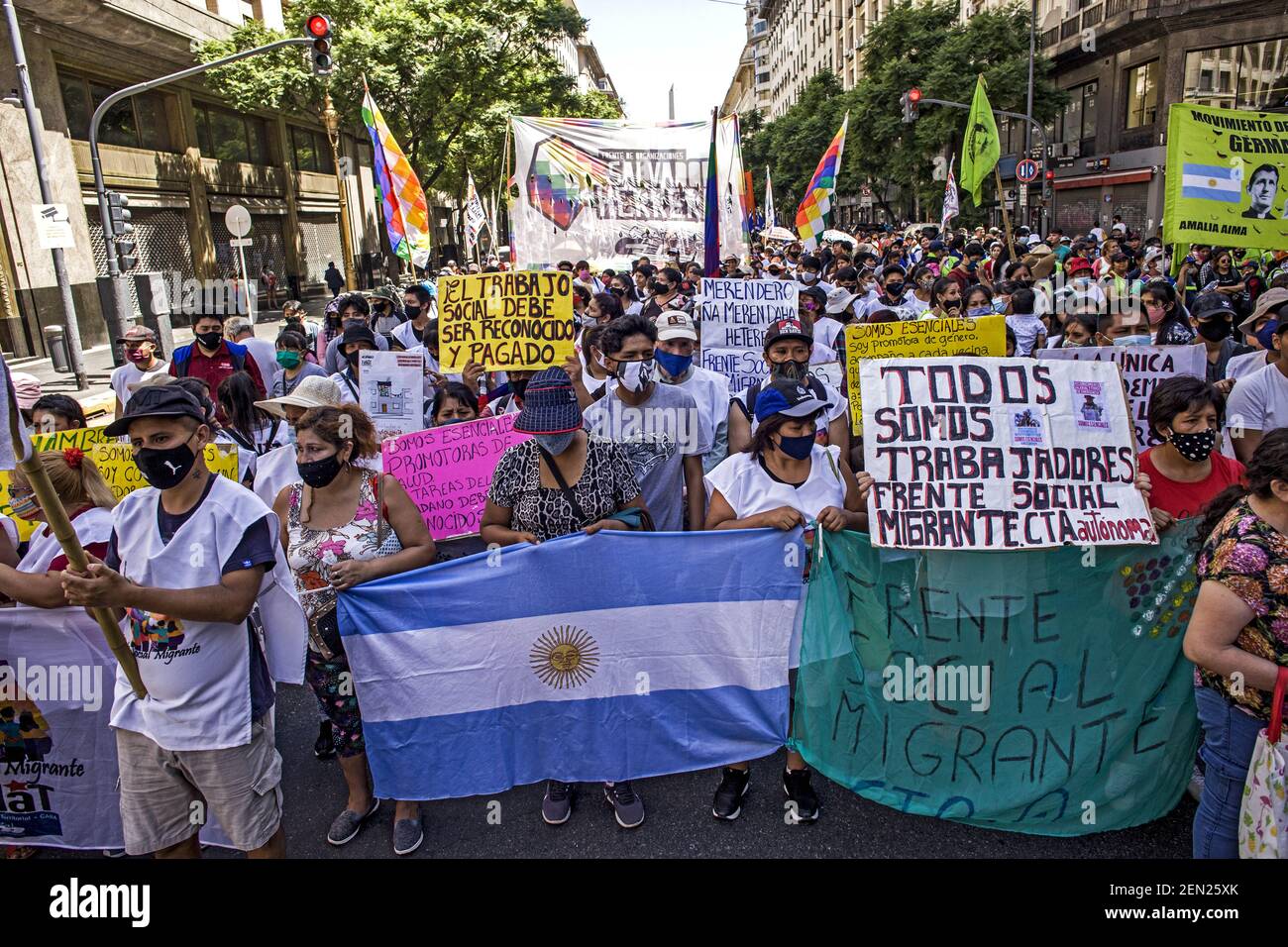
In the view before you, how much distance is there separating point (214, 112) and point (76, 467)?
31.1m

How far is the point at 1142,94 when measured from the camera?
107 feet

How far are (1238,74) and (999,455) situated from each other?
35879 mm

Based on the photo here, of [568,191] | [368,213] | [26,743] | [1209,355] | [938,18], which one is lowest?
[26,743]

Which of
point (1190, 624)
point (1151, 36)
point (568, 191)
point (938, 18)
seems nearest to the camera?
point (1190, 624)

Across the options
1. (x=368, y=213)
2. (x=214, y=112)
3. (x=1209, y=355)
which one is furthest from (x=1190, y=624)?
(x=368, y=213)

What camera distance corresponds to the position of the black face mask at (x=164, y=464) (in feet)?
8.79

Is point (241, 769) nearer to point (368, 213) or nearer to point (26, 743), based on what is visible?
point (26, 743)

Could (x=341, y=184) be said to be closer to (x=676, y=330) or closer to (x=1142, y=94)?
(x=676, y=330)

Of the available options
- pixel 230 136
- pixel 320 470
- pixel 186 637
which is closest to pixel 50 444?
pixel 320 470

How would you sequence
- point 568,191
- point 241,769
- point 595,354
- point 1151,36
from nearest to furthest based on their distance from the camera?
point 241,769 → point 595,354 → point 568,191 → point 1151,36

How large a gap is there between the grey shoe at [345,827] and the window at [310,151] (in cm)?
3626

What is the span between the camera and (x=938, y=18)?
38.1 meters

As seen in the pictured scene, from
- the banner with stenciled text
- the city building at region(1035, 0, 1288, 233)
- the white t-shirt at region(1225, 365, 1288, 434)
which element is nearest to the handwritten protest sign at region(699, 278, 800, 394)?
the banner with stenciled text

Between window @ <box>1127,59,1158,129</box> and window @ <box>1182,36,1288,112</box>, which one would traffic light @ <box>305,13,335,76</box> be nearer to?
window @ <box>1182,36,1288,112</box>
